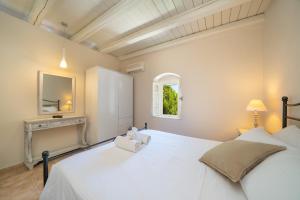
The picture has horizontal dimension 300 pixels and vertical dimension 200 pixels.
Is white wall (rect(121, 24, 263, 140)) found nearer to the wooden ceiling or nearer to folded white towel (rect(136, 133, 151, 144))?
the wooden ceiling

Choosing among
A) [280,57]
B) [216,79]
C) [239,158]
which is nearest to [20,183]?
[239,158]

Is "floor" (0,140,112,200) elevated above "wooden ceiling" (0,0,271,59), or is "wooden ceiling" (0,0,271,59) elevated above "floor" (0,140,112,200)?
"wooden ceiling" (0,0,271,59)

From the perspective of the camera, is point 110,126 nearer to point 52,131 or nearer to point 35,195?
point 52,131

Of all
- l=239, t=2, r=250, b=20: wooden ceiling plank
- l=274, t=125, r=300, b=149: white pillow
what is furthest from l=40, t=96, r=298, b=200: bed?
l=239, t=2, r=250, b=20: wooden ceiling plank

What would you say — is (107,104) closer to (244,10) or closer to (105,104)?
(105,104)

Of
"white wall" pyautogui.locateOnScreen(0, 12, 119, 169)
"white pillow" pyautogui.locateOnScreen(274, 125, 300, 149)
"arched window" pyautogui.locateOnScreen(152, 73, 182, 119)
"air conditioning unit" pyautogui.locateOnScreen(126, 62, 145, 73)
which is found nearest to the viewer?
"white pillow" pyautogui.locateOnScreen(274, 125, 300, 149)

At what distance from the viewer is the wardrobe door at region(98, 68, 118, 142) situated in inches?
115

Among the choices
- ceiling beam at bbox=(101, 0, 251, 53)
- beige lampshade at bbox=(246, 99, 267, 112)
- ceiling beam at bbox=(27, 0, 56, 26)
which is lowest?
beige lampshade at bbox=(246, 99, 267, 112)

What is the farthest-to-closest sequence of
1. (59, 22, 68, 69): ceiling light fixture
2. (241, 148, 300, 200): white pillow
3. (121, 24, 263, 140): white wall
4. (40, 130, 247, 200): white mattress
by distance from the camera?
(59, 22, 68, 69): ceiling light fixture
(121, 24, 263, 140): white wall
(40, 130, 247, 200): white mattress
(241, 148, 300, 200): white pillow

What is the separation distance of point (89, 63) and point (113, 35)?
1.05 m

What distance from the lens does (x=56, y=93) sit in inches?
107

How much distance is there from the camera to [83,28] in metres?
2.53

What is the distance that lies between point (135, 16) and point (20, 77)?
2338 millimetres

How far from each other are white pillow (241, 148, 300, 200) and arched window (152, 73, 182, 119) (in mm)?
2320
